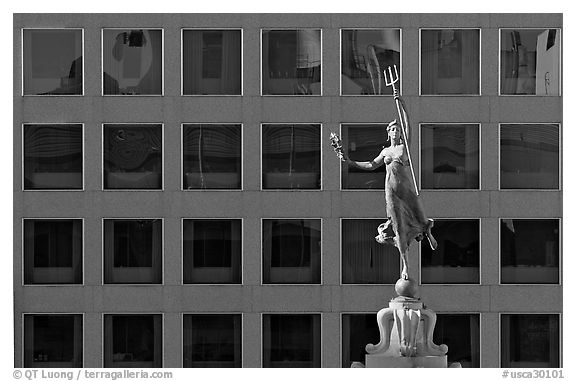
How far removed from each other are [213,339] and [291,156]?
5330 millimetres

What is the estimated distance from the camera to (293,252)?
35.4 metres

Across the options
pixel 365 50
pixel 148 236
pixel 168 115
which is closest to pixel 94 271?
pixel 148 236

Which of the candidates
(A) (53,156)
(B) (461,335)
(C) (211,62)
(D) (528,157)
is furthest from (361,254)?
(A) (53,156)

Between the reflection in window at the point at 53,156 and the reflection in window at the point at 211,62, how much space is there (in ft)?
10.9

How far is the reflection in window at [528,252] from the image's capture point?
35500 mm

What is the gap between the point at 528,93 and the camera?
117ft

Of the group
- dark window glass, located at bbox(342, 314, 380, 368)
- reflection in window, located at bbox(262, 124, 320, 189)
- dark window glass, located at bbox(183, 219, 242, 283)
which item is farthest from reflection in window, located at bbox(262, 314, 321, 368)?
reflection in window, located at bbox(262, 124, 320, 189)

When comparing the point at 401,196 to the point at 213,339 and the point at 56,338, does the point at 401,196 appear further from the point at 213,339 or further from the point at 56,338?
the point at 56,338

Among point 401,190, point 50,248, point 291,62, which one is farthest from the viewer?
point 50,248

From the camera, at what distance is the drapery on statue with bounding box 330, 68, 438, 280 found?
21266 mm

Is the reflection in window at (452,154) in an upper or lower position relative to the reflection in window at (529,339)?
upper

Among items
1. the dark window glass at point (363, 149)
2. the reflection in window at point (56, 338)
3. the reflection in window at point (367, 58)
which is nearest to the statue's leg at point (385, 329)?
the dark window glass at point (363, 149)

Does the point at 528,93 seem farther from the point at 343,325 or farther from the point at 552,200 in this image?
the point at 343,325

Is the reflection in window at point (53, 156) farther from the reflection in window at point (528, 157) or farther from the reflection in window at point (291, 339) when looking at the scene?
the reflection in window at point (528, 157)
